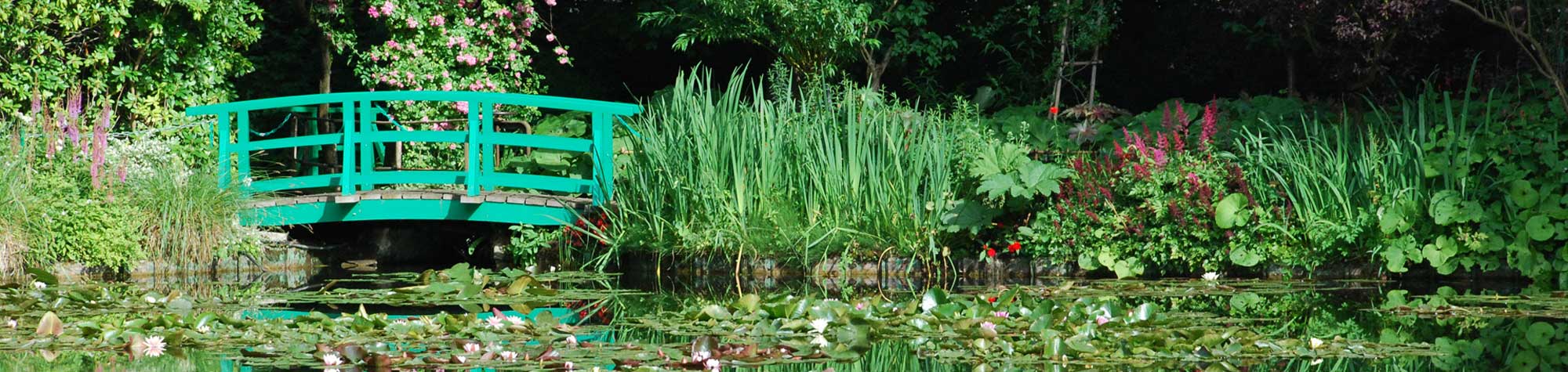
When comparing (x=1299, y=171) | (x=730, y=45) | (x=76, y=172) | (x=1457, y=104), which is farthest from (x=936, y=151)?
(x=730, y=45)

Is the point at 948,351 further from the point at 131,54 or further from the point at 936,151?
the point at 131,54

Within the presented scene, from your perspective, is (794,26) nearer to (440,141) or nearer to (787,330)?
(440,141)

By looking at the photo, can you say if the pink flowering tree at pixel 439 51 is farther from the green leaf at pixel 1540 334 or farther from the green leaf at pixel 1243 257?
the green leaf at pixel 1540 334

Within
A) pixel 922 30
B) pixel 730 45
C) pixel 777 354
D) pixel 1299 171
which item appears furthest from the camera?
pixel 730 45

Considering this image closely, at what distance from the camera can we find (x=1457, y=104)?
9.07m

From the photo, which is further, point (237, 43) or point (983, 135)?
point (237, 43)

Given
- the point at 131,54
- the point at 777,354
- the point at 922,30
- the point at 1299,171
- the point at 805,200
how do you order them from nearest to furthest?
1. the point at 777,354
2. the point at 1299,171
3. the point at 805,200
4. the point at 131,54
5. the point at 922,30

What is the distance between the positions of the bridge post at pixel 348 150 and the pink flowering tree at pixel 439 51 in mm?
1493

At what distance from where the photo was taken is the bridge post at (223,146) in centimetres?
991

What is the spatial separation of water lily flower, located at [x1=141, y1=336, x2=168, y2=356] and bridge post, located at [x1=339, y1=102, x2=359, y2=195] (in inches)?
206

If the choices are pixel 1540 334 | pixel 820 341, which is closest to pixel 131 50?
pixel 820 341

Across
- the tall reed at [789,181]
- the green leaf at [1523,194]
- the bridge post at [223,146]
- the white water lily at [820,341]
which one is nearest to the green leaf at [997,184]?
the tall reed at [789,181]

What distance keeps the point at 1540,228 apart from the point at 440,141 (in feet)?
19.8

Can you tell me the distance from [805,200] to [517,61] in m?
4.33
